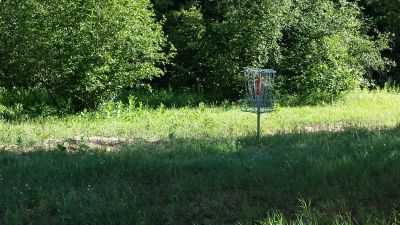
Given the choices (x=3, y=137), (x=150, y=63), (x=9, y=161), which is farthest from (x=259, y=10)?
(x=9, y=161)

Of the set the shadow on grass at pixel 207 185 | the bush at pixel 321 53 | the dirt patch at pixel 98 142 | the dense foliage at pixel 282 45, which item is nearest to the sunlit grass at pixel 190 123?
the dirt patch at pixel 98 142

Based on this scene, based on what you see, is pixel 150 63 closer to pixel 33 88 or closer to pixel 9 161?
pixel 33 88

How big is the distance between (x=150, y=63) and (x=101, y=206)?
32.6 feet

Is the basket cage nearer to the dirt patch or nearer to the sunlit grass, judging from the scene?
the sunlit grass

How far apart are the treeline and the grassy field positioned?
407 cm

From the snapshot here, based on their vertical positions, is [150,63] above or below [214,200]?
above

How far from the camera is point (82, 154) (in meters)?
7.79

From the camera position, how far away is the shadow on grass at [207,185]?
5107mm

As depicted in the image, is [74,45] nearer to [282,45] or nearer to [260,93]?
[260,93]

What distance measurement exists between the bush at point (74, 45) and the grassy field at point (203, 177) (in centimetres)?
380

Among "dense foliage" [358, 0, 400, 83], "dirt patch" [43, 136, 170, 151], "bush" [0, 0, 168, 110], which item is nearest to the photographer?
"dirt patch" [43, 136, 170, 151]

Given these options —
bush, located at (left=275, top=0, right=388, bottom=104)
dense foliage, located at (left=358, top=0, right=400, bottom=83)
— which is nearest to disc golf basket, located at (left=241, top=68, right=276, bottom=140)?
bush, located at (left=275, top=0, right=388, bottom=104)

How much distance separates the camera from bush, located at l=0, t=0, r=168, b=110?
531 inches

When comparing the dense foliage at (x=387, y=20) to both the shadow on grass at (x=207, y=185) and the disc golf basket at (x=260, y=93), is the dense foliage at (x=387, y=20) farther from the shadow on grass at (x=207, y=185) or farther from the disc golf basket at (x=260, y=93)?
the shadow on grass at (x=207, y=185)
